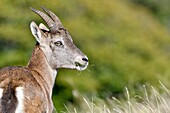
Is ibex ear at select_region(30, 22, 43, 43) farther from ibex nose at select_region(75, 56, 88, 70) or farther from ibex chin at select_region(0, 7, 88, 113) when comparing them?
ibex nose at select_region(75, 56, 88, 70)

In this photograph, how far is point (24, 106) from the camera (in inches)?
360

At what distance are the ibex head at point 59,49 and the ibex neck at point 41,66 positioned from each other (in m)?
0.07

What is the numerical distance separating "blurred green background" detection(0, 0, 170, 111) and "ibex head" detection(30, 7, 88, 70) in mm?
17860

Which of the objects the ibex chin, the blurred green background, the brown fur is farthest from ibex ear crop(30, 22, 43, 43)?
the blurred green background

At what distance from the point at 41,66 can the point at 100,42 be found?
34.1 metres

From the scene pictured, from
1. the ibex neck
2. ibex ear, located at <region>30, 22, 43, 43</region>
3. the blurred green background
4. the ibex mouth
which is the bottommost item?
the blurred green background

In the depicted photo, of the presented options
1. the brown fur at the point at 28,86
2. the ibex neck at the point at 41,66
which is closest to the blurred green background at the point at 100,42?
the ibex neck at the point at 41,66

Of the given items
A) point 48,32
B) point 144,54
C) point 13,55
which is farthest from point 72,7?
point 48,32

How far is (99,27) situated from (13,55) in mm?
13696

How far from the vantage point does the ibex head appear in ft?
37.2

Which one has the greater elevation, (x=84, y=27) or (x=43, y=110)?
(x=43, y=110)

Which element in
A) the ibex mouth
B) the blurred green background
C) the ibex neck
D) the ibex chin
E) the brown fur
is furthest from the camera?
the blurred green background

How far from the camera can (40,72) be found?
1110 cm

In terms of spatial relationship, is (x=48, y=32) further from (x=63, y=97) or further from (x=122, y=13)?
(x=122, y=13)
